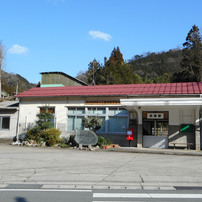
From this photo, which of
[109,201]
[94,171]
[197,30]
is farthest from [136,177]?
[197,30]

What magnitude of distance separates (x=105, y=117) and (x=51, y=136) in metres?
4.29

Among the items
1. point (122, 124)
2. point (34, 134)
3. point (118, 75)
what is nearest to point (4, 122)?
point (34, 134)

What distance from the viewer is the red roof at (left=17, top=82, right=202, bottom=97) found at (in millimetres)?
18312

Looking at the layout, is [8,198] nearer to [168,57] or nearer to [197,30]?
[197,30]

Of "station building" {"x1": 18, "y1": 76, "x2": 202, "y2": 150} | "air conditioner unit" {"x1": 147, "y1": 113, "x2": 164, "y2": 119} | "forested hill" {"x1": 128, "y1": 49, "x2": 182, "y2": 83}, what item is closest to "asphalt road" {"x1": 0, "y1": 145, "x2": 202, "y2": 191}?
"station building" {"x1": 18, "y1": 76, "x2": 202, "y2": 150}

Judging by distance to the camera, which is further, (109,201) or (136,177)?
(136,177)

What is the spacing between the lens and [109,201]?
17.7 feet

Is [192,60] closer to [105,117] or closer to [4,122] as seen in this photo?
[105,117]

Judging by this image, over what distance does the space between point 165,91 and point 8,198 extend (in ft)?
48.9

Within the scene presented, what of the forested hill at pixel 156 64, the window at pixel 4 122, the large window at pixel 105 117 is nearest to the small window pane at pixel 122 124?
the large window at pixel 105 117

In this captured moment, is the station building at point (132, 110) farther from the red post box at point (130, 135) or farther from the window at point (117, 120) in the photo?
the red post box at point (130, 135)

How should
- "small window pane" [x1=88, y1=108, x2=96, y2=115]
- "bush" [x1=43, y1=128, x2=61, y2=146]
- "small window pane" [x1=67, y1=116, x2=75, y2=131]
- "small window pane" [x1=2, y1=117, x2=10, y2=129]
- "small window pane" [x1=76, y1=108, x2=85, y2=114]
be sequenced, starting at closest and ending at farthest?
"bush" [x1=43, y1=128, x2=61, y2=146] < "small window pane" [x1=88, y1=108, x2=96, y2=115] < "small window pane" [x1=76, y1=108, x2=85, y2=114] < "small window pane" [x1=67, y1=116, x2=75, y2=131] < "small window pane" [x1=2, y1=117, x2=10, y2=129]

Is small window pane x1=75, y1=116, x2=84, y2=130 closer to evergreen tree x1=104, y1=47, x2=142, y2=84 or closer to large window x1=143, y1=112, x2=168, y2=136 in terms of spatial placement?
large window x1=143, y1=112, x2=168, y2=136

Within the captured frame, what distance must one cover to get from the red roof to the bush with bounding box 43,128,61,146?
3.34 m
